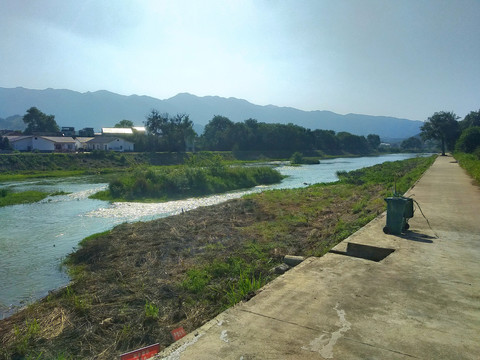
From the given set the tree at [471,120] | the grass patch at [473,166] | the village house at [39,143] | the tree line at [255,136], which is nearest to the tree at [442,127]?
the tree line at [255,136]

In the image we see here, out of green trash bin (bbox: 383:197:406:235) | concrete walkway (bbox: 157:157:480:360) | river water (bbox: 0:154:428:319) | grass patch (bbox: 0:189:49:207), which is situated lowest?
grass patch (bbox: 0:189:49:207)

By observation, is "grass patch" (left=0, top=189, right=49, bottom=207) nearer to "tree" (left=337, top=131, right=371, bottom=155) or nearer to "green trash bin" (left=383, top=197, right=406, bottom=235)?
"green trash bin" (left=383, top=197, right=406, bottom=235)

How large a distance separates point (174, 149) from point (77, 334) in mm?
67987

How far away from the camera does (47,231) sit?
1551 centimetres

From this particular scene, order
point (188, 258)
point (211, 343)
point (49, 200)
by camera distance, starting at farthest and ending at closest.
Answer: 1. point (49, 200)
2. point (188, 258)
3. point (211, 343)

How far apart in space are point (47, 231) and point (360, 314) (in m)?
15.2

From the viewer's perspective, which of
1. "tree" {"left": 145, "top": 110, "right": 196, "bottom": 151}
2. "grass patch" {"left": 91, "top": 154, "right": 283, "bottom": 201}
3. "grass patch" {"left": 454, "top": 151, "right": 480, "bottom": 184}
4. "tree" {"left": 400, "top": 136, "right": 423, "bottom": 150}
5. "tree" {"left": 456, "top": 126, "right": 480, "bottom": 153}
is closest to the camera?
"grass patch" {"left": 454, "top": 151, "right": 480, "bottom": 184}

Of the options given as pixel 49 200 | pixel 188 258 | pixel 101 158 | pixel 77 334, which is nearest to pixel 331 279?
pixel 77 334

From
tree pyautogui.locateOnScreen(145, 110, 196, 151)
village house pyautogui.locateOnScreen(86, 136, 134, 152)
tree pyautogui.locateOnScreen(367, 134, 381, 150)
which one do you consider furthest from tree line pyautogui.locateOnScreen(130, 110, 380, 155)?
tree pyautogui.locateOnScreen(367, 134, 381, 150)

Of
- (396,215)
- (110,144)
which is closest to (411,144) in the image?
(110,144)

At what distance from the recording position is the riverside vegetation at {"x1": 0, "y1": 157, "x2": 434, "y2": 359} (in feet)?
19.1

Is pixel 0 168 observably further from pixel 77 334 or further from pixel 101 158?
pixel 77 334

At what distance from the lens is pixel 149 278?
332 inches

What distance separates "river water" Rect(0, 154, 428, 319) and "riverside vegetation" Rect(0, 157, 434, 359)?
827 mm
